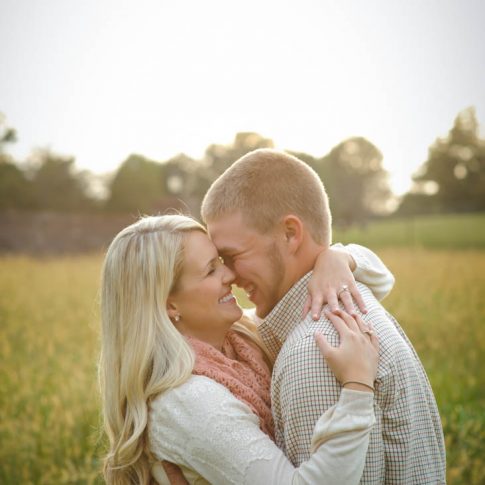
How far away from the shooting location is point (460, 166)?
12328 millimetres

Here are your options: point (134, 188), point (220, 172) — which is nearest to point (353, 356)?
point (220, 172)

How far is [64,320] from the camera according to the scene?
7.96m

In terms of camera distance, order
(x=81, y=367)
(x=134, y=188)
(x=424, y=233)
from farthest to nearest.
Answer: (x=134, y=188), (x=424, y=233), (x=81, y=367)

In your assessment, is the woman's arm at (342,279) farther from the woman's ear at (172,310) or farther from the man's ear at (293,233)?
the woman's ear at (172,310)

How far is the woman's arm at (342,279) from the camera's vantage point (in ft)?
7.26

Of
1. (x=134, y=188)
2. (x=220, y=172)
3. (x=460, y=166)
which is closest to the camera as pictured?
(x=460, y=166)

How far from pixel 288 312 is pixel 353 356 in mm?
572

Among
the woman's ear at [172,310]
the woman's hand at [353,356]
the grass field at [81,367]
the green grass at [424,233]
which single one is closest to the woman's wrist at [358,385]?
the woman's hand at [353,356]

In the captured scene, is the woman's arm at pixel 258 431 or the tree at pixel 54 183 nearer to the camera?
the woman's arm at pixel 258 431

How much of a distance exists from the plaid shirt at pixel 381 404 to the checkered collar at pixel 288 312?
24cm

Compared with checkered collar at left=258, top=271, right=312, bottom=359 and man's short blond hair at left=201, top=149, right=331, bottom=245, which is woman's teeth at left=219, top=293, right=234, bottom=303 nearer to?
checkered collar at left=258, top=271, right=312, bottom=359

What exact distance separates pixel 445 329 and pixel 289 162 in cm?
514

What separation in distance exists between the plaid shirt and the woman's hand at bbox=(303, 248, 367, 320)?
0.07m

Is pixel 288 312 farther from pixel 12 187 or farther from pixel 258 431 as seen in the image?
pixel 12 187
